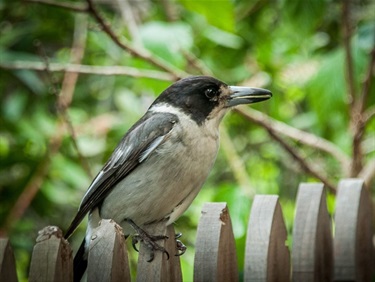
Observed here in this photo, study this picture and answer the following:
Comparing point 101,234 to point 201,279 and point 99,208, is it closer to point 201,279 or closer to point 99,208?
point 201,279

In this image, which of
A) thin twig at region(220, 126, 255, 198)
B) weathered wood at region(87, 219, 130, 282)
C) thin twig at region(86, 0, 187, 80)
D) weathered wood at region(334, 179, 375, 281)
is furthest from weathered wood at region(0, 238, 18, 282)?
thin twig at region(220, 126, 255, 198)

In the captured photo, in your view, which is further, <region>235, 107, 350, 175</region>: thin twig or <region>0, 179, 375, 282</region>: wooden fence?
<region>235, 107, 350, 175</region>: thin twig

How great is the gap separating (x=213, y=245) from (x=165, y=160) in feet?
2.55

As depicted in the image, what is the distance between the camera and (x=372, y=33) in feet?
13.5

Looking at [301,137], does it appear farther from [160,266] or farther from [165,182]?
[160,266]

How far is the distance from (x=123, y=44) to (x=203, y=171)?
0.84 meters

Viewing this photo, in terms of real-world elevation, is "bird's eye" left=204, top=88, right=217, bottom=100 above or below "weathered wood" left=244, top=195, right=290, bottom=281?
above

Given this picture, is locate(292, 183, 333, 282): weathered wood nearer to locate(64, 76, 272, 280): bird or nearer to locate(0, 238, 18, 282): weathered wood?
locate(64, 76, 272, 280): bird

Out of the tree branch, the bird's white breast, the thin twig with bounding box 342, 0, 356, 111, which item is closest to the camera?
the bird's white breast

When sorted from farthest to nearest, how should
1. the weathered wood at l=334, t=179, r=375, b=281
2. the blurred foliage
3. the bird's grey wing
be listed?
1. the blurred foliage
2. the bird's grey wing
3. the weathered wood at l=334, t=179, r=375, b=281

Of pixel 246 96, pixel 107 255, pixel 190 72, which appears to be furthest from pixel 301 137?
pixel 107 255

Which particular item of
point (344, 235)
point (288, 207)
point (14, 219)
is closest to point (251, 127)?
point (288, 207)

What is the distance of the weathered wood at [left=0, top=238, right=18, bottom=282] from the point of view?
2297mm

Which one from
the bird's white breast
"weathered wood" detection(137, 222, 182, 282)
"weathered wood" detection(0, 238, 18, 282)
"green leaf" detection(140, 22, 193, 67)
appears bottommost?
"weathered wood" detection(0, 238, 18, 282)
